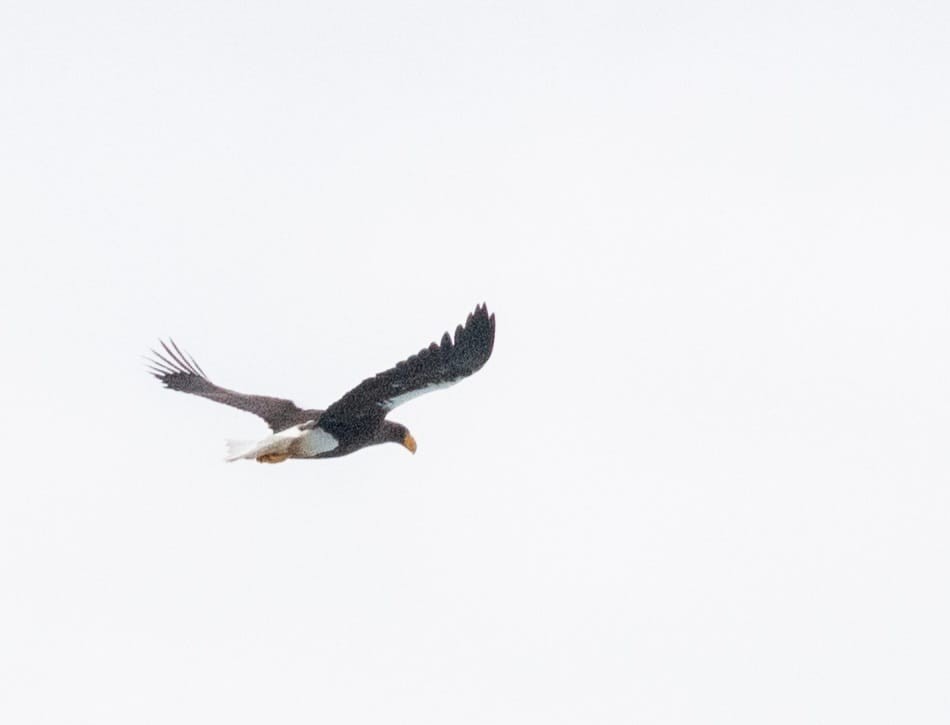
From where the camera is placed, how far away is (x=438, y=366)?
2208 centimetres

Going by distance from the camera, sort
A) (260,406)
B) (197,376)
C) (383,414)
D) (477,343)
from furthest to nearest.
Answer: (197,376) → (260,406) → (383,414) → (477,343)

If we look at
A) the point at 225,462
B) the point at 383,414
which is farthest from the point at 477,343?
the point at 225,462

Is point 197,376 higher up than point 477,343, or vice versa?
point 197,376

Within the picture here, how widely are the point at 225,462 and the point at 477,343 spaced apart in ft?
15.6

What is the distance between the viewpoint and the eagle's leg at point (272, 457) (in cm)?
2514

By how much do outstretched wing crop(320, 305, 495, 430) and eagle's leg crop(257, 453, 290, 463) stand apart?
2.18 metres

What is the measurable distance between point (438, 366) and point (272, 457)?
155 inches

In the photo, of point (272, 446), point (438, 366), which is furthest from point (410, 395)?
point (272, 446)

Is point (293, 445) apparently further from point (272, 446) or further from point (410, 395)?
point (410, 395)

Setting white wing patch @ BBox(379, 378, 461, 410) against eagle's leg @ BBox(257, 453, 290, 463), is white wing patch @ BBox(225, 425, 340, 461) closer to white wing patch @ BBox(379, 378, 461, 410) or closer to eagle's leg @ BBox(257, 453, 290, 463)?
eagle's leg @ BBox(257, 453, 290, 463)

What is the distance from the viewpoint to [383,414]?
24.1 meters

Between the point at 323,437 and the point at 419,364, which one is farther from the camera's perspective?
the point at 323,437

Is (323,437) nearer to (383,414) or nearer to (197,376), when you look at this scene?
(383,414)

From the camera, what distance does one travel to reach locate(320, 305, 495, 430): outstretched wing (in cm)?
2186
